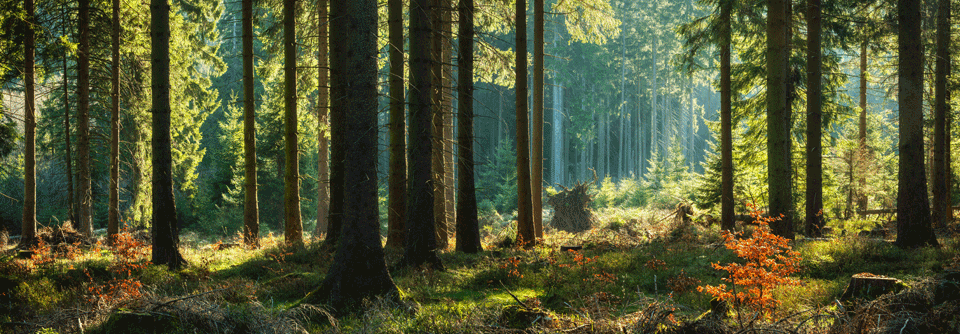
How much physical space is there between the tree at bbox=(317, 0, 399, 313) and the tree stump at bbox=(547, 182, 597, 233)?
14947 millimetres

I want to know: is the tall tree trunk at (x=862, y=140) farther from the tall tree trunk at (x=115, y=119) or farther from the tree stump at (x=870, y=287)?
the tall tree trunk at (x=115, y=119)

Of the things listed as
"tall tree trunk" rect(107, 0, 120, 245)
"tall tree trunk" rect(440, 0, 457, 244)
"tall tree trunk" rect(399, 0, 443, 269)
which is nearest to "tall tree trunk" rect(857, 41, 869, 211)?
"tall tree trunk" rect(440, 0, 457, 244)

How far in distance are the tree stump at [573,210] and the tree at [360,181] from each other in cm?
1495

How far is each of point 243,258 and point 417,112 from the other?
5497mm

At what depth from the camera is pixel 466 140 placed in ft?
34.5

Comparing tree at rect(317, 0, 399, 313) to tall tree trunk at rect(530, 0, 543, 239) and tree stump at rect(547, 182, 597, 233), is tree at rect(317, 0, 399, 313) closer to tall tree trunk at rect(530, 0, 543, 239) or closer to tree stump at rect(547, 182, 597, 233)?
tall tree trunk at rect(530, 0, 543, 239)

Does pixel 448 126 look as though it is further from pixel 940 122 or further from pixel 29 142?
pixel 940 122

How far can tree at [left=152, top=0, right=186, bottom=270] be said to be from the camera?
8.90 metres

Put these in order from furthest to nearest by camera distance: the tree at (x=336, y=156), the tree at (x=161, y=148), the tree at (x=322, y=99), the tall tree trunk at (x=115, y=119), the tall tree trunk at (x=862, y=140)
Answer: the tall tree trunk at (x=862, y=140) → the tree at (x=322, y=99) → the tall tree trunk at (x=115, y=119) → the tree at (x=336, y=156) → the tree at (x=161, y=148)

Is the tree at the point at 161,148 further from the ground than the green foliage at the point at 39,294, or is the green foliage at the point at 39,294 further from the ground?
the tree at the point at 161,148

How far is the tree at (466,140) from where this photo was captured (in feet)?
34.5

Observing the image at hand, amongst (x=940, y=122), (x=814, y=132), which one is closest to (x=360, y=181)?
(x=814, y=132)

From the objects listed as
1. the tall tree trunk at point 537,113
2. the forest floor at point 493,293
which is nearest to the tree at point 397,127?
the forest floor at point 493,293

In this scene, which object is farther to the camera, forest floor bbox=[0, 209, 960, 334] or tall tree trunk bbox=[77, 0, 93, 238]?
tall tree trunk bbox=[77, 0, 93, 238]
